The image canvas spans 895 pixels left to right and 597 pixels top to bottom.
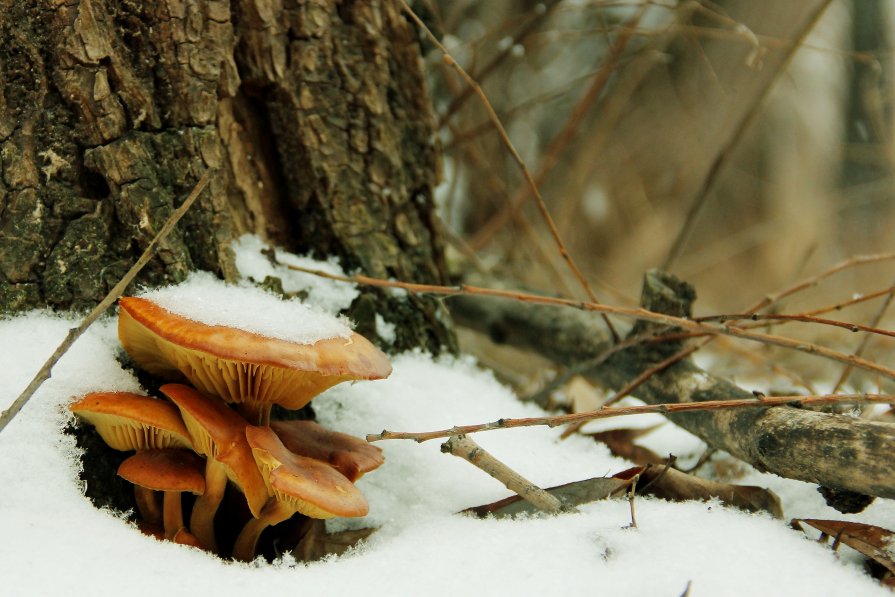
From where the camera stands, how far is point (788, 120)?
313 inches

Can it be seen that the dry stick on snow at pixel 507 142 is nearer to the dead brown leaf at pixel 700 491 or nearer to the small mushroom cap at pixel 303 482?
the dead brown leaf at pixel 700 491

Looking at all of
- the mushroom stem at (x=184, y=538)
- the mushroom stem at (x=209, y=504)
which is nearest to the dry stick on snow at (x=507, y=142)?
the mushroom stem at (x=209, y=504)

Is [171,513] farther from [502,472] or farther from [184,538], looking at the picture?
[502,472]

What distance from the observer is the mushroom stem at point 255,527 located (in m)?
1.49

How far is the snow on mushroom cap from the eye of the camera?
1.37 meters

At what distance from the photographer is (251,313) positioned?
1423mm

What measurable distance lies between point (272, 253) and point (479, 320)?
1.13 meters

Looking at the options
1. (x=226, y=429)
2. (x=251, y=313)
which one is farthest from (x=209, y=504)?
(x=251, y=313)

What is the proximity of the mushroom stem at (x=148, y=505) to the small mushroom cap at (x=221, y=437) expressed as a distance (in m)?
0.18

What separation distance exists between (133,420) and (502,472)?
72 centimetres

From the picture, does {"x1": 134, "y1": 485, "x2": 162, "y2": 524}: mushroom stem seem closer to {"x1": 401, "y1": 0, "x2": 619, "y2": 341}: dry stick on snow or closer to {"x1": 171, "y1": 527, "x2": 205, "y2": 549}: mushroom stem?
{"x1": 171, "y1": 527, "x2": 205, "y2": 549}: mushroom stem

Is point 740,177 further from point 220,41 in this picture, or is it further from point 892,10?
point 220,41

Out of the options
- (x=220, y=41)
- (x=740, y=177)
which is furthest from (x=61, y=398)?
(x=740, y=177)

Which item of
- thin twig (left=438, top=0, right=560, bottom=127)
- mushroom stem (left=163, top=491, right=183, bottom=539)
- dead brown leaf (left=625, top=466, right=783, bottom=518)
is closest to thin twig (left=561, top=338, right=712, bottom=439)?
dead brown leaf (left=625, top=466, right=783, bottom=518)
